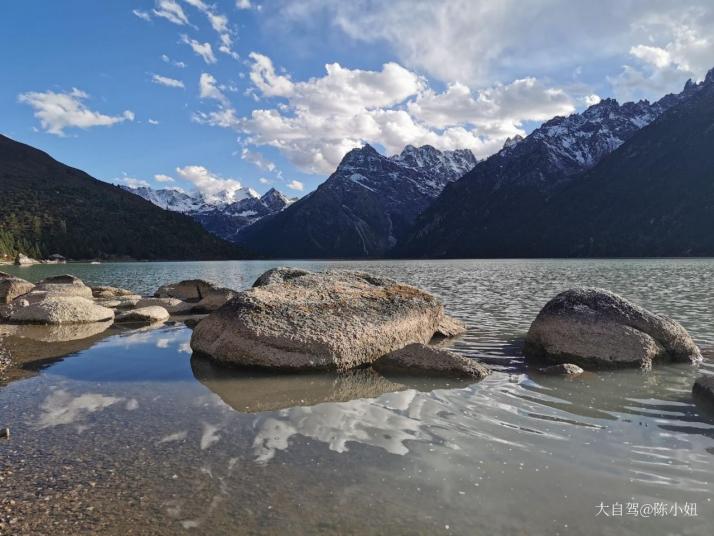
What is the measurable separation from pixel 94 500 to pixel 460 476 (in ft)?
16.1

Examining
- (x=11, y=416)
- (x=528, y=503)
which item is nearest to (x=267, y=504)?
(x=528, y=503)

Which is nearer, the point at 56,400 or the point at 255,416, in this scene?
the point at 255,416

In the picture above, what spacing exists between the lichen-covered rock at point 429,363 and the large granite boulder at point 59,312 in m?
16.7

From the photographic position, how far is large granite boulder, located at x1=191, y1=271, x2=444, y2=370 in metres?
13.7

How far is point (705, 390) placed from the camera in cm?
1077

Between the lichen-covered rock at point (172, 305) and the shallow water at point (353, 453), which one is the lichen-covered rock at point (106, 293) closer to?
the lichen-covered rock at point (172, 305)

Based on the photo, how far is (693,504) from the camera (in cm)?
622

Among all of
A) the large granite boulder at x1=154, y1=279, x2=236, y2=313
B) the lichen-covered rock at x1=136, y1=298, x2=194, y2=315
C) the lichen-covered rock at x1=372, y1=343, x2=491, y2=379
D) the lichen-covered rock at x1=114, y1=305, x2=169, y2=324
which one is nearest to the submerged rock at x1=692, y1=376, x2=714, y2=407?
the lichen-covered rock at x1=372, y1=343, x2=491, y2=379

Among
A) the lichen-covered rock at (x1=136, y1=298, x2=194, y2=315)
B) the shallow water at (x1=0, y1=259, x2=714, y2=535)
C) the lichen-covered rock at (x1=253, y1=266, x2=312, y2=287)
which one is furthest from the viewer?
the lichen-covered rock at (x1=136, y1=298, x2=194, y2=315)

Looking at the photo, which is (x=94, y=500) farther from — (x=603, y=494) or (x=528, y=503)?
(x=603, y=494)

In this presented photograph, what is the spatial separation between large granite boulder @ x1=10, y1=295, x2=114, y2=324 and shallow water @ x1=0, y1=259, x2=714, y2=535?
10.6 metres

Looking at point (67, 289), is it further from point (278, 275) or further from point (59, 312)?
point (278, 275)

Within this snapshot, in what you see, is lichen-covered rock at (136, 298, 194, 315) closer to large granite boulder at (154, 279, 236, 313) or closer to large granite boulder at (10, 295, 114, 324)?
large granite boulder at (154, 279, 236, 313)

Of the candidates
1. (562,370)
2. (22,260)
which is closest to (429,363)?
(562,370)
